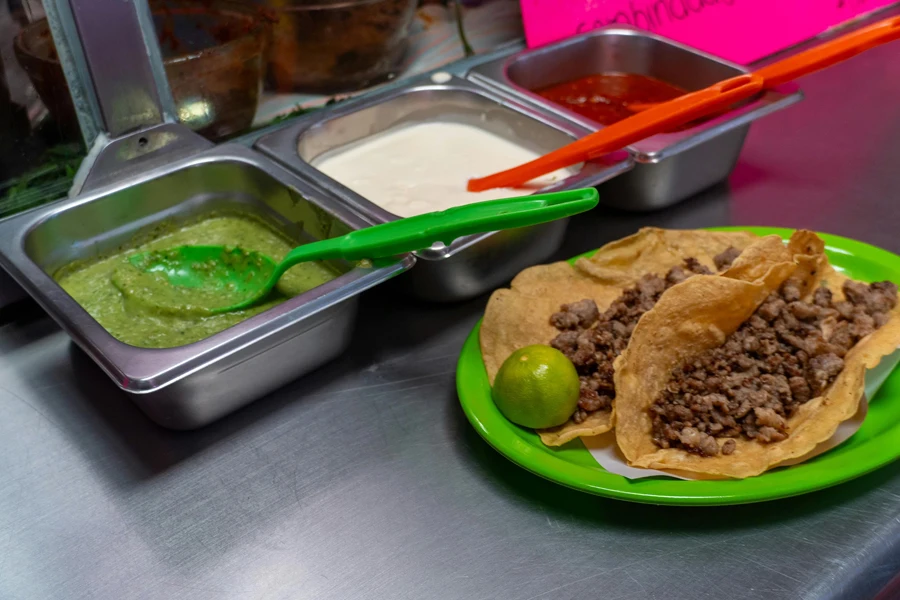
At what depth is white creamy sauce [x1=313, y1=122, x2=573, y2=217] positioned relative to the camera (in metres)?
1.34

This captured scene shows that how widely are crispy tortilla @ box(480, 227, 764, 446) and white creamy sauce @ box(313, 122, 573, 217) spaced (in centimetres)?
20

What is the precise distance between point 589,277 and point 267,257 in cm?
48

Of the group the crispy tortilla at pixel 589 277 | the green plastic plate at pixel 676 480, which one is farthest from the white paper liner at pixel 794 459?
the crispy tortilla at pixel 589 277

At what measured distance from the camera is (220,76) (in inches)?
53.9

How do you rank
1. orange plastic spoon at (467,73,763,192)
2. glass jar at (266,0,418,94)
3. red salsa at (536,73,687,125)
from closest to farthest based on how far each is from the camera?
orange plastic spoon at (467,73,763,192) < glass jar at (266,0,418,94) < red salsa at (536,73,687,125)

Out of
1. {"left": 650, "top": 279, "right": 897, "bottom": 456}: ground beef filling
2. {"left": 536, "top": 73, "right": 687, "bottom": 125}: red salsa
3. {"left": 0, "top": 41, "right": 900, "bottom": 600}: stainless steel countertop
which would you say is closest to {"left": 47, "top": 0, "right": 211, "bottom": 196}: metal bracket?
{"left": 0, "top": 41, "right": 900, "bottom": 600}: stainless steel countertop

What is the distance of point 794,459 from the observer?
0.91 m

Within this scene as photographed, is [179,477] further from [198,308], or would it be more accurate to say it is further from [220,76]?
[220,76]

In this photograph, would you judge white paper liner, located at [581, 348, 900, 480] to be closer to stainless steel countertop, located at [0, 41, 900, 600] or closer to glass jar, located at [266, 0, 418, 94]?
stainless steel countertop, located at [0, 41, 900, 600]

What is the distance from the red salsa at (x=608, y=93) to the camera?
5.37 feet

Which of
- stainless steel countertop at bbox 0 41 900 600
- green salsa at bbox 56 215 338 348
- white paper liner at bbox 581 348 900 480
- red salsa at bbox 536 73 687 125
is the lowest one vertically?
stainless steel countertop at bbox 0 41 900 600

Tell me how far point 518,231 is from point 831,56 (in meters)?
0.67

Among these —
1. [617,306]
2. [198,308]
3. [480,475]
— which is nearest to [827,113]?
[617,306]

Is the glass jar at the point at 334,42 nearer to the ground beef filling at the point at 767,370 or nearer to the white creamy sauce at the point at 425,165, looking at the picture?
the white creamy sauce at the point at 425,165
